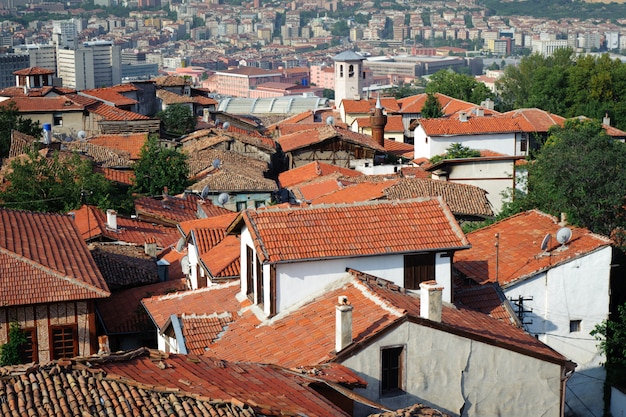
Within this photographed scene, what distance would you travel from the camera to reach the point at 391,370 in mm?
12992

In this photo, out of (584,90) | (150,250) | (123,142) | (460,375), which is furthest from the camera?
(584,90)

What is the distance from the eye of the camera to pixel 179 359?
11.5 meters

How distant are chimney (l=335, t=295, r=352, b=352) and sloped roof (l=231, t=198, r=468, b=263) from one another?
2151 mm

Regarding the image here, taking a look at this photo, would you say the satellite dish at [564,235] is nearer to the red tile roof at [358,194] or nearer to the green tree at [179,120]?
the red tile roof at [358,194]

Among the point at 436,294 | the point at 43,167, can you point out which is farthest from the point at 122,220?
the point at 436,294

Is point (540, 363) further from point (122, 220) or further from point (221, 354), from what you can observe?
point (122, 220)

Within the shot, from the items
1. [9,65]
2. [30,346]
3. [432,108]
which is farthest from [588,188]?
[9,65]

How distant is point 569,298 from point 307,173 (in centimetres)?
2017

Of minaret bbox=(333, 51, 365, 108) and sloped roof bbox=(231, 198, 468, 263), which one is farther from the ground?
sloped roof bbox=(231, 198, 468, 263)

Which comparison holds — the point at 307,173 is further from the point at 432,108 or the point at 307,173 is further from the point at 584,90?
the point at 584,90

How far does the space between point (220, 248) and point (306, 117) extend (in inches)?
1724

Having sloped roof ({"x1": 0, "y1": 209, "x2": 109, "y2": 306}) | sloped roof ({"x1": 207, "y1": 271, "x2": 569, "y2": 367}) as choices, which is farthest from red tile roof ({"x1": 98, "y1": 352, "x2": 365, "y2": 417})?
sloped roof ({"x1": 0, "y1": 209, "x2": 109, "y2": 306})

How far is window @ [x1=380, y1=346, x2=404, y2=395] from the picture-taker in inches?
509

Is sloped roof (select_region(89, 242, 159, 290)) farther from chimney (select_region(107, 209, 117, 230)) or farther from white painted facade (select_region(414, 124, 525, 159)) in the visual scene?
white painted facade (select_region(414, 124, 525, 159))
